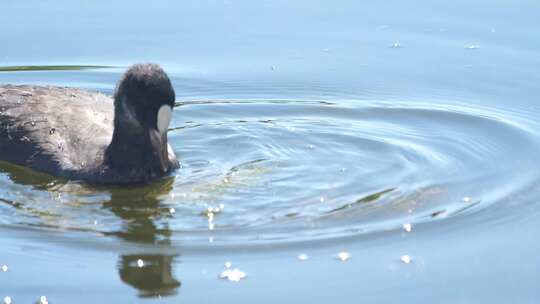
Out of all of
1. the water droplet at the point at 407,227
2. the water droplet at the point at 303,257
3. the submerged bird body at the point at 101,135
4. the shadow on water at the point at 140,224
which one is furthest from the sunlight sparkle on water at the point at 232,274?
the submerged bird body at the point at 101,135

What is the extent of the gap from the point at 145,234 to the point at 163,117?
148 cm

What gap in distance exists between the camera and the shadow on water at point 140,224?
7.72 m

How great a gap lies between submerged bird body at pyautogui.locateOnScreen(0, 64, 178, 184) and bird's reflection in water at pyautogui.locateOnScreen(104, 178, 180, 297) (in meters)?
0.25

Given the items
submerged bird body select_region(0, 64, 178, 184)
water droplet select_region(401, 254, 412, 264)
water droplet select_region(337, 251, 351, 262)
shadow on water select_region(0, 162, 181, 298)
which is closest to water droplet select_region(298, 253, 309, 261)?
water droplet select_region(337, 251, 351, 262)

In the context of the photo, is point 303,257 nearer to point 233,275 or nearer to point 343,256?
point 343,256

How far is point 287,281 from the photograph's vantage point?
758cm

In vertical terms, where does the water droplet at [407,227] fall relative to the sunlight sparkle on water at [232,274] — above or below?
above

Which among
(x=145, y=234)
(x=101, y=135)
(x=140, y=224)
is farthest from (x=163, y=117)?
(x=145, y=234)

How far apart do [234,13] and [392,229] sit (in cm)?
561

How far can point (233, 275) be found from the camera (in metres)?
7.65

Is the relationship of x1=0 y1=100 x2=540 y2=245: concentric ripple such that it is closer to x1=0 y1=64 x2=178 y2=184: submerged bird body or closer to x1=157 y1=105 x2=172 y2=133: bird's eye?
x1=0 y1=64 x2=178 y2=184: submerged bird body

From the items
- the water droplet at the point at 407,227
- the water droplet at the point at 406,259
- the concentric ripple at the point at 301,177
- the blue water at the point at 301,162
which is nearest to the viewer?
the blue water at the point at 301,162

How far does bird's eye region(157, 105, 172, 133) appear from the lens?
9.76 m

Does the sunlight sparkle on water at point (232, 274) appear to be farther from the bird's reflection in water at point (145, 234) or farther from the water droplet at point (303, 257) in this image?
the water droplet at point (303, 257)
